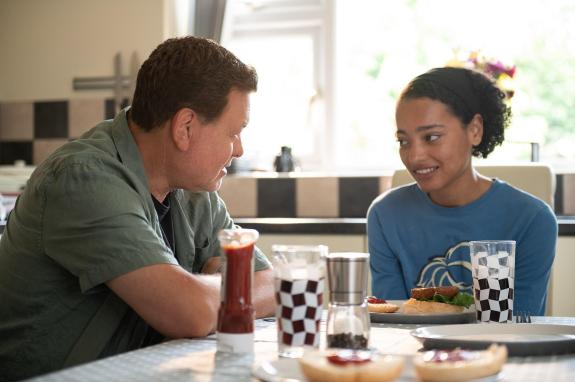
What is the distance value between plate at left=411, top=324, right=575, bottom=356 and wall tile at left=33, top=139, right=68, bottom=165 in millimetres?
3284

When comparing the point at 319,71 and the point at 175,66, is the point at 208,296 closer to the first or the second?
the point at 175,66

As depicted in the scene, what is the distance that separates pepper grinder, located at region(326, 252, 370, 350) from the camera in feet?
4.04

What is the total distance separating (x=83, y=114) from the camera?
4.29 meters

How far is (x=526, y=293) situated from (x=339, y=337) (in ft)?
3.28

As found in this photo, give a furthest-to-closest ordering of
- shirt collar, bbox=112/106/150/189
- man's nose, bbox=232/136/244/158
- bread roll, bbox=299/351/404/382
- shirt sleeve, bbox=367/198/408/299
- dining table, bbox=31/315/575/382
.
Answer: shirt sleeve, bbox=367/198/408/299
man's nose, bbox=232/136/244/158
shirt collar, bbox=112/106/150/189
dining table, bbox=31/315/575/382
bread roll, bbox=299/351/404/382

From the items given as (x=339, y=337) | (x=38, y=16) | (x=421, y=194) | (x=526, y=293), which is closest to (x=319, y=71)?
(x=38, y=16)

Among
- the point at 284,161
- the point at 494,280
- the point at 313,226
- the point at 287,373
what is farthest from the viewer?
the point at 284,161

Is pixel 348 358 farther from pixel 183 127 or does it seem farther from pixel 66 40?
pixel 66 40

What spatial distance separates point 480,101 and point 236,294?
136 centimetres

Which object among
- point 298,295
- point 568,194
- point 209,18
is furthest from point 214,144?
point 209,18

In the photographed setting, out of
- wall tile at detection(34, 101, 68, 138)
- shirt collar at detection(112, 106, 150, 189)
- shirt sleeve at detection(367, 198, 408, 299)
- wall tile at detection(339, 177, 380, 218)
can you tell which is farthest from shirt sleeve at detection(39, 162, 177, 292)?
wall tile at detection(34, 101, 68, 138)

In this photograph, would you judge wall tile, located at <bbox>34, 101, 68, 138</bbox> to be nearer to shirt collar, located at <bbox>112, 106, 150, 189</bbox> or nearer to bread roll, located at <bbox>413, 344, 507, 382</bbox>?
shirt collar, located at <bbox>112, 106, 150, 189</bbox>

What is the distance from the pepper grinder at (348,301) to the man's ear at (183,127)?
670 mm

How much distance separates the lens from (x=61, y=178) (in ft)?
5.28
